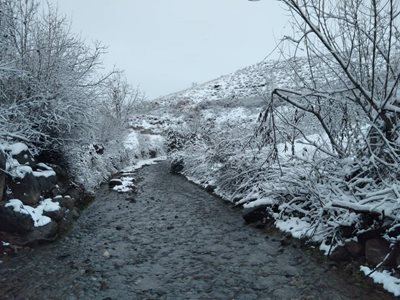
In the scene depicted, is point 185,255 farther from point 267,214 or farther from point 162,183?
point 162,183

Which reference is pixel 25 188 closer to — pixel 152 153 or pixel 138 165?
pixel 138 165

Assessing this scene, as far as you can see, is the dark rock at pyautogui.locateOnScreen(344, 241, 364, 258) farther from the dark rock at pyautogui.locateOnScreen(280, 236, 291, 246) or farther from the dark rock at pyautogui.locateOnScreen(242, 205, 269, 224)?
the dark rock at pyautogui.locateOnScreen(242, 205, 269, 224)

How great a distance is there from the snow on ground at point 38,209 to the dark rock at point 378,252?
235 inches

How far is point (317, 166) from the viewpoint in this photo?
666 cm

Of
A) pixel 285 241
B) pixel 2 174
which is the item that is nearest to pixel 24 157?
pixel 2 174

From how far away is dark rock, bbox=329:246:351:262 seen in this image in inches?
216

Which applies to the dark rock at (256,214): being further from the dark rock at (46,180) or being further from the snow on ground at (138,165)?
the snow on ground at (138,165)

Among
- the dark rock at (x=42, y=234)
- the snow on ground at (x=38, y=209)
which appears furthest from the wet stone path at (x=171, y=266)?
the snow on ground at (x=38, y=209)

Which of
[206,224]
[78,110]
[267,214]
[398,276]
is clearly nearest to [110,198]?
[78,110]

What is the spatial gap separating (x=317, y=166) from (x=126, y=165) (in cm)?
1689

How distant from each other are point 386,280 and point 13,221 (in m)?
6.19

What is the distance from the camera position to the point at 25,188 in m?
7.16

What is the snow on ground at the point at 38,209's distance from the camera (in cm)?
661

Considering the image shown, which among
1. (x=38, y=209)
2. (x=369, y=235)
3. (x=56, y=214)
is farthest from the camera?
(x=56, y=214)
